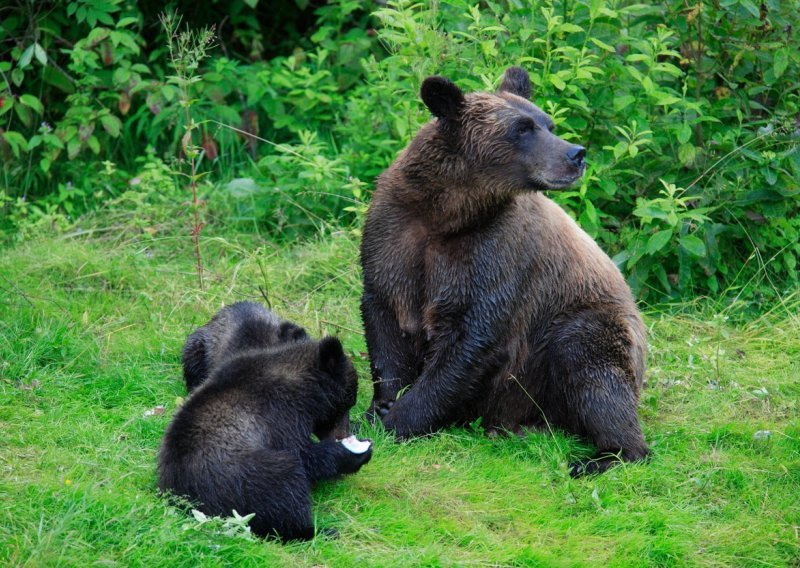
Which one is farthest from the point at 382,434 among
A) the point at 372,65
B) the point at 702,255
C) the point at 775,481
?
the point at 372,65

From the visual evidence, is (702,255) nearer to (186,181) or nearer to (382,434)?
(382,434)

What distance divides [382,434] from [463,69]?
3.58 meters

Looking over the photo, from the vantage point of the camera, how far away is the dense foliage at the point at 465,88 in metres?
8.64

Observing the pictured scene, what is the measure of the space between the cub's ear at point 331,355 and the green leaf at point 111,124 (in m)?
5.40

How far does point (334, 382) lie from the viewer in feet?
19.3

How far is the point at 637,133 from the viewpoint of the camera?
8.55m

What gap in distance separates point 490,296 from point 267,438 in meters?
1.85

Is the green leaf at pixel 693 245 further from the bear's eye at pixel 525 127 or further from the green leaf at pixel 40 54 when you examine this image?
the green leaf at pixel 40 54

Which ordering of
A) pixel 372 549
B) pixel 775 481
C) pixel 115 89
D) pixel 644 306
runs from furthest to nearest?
pixel 115 89 < pixel 644 306 < pixel 775 481 < pixel 372 549

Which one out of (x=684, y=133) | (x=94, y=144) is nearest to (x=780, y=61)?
(x=684, y=133)

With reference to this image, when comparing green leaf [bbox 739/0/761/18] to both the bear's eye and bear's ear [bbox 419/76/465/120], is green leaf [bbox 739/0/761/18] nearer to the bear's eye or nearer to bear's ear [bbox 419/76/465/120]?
the bear's eye

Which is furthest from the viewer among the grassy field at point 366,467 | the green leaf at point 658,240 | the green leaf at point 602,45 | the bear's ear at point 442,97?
the green leaf at point 658,240

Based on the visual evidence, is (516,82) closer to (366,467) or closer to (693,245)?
(693,245)

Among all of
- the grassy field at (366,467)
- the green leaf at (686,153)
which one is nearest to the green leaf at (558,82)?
the green leaf at (686,153)
